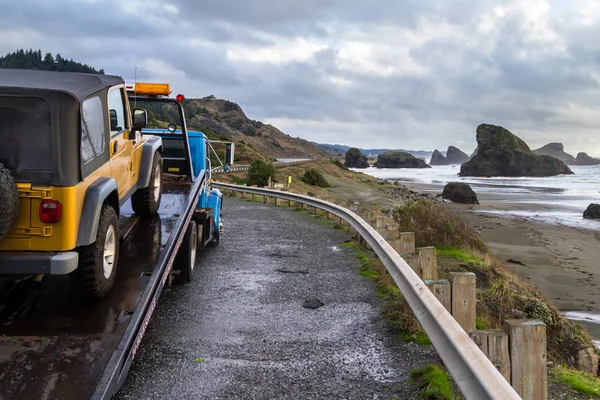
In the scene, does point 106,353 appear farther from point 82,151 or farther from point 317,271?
point 317,271

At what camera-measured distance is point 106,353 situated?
3.83 meters

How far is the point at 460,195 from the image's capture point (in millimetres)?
45156

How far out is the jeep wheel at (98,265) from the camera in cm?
457

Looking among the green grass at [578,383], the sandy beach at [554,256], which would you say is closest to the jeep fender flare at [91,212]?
the green grass at [578,383]

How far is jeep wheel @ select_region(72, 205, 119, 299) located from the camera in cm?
457

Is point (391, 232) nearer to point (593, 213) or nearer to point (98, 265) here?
point (98, 265)

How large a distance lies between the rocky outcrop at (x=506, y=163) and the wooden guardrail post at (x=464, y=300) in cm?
11471

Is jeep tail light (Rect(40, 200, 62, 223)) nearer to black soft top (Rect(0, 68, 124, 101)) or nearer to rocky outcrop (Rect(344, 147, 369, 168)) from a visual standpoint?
black soft top (Rect(0, 68, 124, 101))

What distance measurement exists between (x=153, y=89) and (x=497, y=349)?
20.8ft

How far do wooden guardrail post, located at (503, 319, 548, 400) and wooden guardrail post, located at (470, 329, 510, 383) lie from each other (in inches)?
1.4

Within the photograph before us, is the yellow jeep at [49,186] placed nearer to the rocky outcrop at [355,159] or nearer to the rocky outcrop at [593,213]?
the rocky outcrop at [593,213]

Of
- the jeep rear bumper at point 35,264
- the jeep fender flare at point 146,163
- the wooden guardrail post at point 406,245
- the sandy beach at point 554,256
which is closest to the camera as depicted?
the jeep rear bumper at point 35,264

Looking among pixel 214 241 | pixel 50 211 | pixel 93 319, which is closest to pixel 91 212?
pixel 50 211

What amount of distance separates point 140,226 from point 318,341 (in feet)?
8.66
